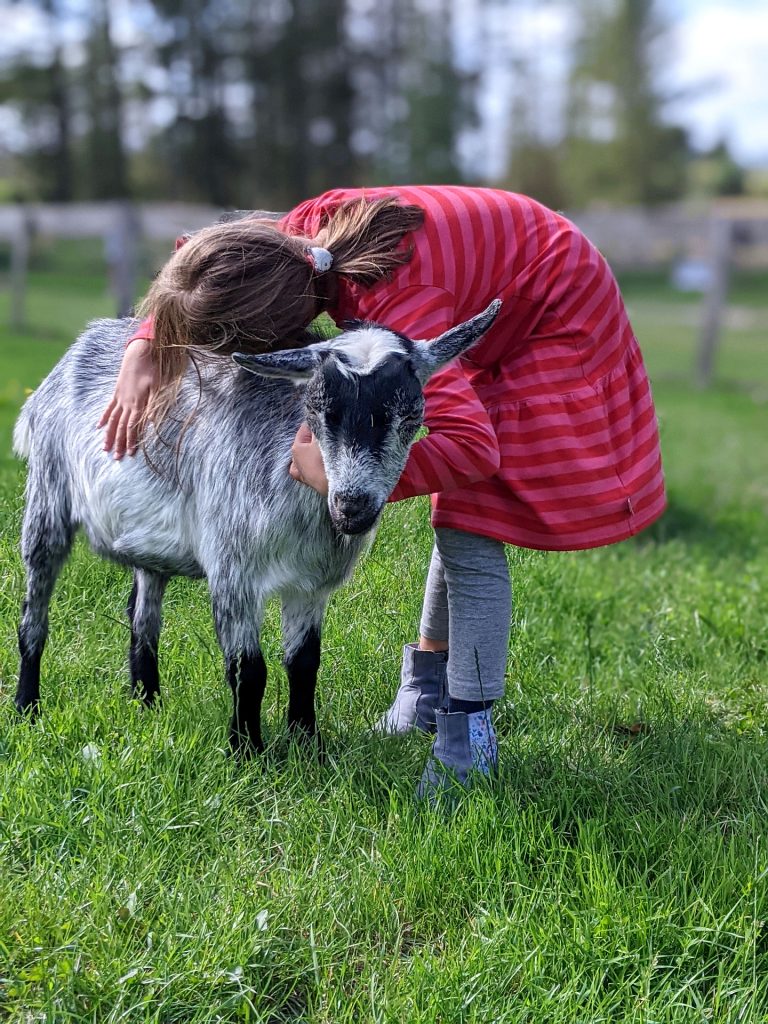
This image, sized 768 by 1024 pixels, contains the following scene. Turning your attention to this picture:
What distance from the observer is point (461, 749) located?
9.76 ft

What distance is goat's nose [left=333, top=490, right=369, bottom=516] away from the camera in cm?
236

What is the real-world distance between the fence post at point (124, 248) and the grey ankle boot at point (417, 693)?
33.5 ft

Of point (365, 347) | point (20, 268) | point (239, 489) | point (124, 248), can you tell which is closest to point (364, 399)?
point (365, 347)

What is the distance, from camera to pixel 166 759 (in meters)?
2.87

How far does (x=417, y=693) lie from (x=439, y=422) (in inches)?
44.2

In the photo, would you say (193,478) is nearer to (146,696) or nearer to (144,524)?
(144,524)

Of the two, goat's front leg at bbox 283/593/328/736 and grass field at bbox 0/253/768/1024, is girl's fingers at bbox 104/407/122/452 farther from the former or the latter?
grass field at bbox 0/253/768/1024

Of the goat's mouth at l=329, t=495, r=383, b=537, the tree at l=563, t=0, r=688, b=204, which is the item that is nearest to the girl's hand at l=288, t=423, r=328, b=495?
the goat's mouth at l=329, t=495, r=383, b=537

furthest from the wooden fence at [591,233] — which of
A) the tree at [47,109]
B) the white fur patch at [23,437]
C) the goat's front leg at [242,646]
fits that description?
the tree at [47,109]

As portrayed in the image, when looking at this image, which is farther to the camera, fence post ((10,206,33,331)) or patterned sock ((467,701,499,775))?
fence post ((10,206,33,331))

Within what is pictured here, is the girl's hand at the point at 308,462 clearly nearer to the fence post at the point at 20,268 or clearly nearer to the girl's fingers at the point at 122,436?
the girl's fingers at the point at 122,436

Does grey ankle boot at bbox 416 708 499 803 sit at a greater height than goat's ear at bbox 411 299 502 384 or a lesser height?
lesser

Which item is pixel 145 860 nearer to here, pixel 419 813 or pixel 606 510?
pixel 419 813

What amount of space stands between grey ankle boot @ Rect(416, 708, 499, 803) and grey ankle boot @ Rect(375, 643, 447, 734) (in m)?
0.33
